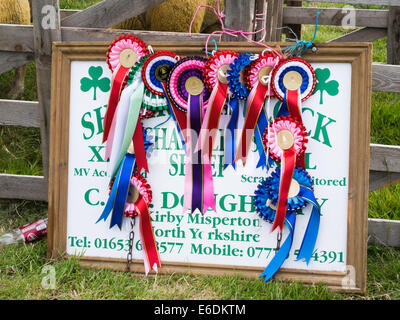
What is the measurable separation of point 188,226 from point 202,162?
26cm

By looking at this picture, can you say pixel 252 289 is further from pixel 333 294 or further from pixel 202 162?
pixel 202 162

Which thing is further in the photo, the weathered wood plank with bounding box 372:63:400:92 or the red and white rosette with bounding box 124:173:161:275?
the weathered wood plank with bounding box 372:63:400:92

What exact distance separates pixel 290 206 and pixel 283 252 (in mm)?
179

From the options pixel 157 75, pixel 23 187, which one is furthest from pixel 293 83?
pixel 23 187

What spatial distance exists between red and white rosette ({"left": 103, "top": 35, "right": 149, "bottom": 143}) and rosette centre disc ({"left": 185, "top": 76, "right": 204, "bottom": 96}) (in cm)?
21

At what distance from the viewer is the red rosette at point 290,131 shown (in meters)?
1.82

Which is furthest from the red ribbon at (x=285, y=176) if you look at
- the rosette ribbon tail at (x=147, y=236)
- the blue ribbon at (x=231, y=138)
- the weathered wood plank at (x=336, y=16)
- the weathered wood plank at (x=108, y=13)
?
the weathered wood plank at (x=336, y=16)

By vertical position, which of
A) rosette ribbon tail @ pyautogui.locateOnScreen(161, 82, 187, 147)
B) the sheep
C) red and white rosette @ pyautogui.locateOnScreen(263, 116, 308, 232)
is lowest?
red and white rosette @ pyautogui.locateOnScreen(263, 116, 308, 232)

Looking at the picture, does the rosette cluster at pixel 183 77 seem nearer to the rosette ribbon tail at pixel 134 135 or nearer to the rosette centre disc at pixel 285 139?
the rosette ribbon tail at pixel 134 135

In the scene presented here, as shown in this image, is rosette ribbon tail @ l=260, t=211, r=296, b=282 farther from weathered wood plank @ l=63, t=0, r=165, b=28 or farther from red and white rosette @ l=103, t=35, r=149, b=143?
weathered wood plank @ l=63, t=0, r=165, b=28

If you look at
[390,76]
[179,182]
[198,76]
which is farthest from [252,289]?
[390,76]

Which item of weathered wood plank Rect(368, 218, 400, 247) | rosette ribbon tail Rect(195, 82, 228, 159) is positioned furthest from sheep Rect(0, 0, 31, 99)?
weathered wood plank Rect(368, 218, 400, 247)

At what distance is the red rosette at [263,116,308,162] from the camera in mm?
1819

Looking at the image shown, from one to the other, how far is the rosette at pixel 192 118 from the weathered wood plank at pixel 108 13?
57cm
